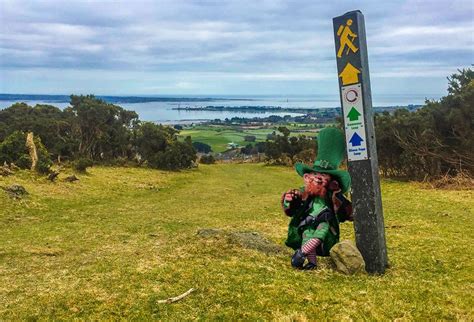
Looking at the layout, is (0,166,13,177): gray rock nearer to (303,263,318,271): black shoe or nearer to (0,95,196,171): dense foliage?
(0,95,196,171): dense foliage

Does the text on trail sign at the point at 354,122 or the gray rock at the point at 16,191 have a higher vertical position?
the text on trail sign at the point at 354,122

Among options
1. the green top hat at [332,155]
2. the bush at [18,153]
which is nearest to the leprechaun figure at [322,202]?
the green top hat at [332,155]

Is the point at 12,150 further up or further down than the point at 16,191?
further up

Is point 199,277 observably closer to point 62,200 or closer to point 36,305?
point 36,305

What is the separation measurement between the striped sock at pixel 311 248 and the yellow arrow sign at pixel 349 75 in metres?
2.20

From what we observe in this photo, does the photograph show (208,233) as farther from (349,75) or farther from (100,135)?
(100,135)

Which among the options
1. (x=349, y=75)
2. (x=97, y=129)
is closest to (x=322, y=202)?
(x=349, y=75)

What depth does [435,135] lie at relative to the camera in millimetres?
21656

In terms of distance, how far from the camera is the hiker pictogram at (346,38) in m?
5.81

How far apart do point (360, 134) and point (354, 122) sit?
0.18 m

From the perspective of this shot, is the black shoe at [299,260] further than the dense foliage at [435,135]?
No

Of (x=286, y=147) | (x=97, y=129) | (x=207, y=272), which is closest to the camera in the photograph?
(x=207, y=272)

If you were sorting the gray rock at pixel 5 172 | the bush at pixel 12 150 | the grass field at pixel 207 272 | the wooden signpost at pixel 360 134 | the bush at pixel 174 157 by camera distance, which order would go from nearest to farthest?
the grass field at pixel 207 272
the wooden signpost at pixel 360 134
the gray rock at pixel 5 172
the bush at pixel 12 150
the bush at pixel 174 157

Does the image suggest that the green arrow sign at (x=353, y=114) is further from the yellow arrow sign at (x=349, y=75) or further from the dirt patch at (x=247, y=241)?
the dirt patch at (x=247, y=241)
